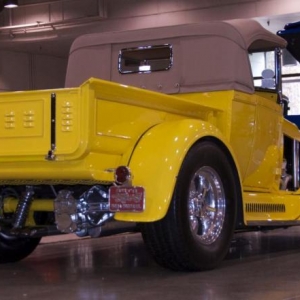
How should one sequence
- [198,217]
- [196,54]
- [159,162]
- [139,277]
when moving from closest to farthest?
[159,162] → [139,277] → [198,217] → [196,54]

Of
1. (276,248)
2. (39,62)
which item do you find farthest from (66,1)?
(276,248)

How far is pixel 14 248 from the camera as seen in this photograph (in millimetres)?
6648

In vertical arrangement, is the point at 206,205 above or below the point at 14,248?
above

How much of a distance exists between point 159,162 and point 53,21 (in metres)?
15.1

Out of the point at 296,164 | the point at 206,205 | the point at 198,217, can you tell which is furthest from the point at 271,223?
the point at 296,164

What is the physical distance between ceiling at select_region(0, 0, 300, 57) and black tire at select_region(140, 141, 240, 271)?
41.3 ft

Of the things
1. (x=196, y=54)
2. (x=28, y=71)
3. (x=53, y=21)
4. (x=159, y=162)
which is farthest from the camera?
(x=28, y=71)

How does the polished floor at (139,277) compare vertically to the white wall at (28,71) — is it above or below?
below

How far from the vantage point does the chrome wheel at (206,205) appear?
566 centimetres

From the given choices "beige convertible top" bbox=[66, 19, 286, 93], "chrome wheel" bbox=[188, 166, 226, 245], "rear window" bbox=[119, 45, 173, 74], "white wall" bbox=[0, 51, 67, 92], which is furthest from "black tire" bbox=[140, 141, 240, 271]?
"white wall" bbox=[0, 51, 67, 92]

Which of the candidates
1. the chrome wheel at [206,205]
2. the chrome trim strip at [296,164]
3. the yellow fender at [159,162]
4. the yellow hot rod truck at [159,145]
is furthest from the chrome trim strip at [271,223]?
the yellow fender at [159,162]

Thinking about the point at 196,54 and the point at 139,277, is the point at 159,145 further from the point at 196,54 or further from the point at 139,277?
the point at 196,54

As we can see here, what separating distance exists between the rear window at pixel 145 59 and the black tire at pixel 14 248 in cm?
188

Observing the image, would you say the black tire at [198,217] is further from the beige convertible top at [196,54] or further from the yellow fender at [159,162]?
the beige convertible top at [196,54]
